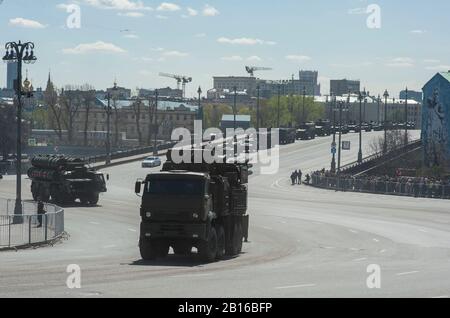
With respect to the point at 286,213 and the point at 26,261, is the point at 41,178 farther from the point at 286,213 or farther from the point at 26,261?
the point at 26,261

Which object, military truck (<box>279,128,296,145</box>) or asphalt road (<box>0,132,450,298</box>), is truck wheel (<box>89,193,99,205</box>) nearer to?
asphalt road (<box>0,132,450,298</box>)

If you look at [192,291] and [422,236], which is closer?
[192,291]

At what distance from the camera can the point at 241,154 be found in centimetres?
11231

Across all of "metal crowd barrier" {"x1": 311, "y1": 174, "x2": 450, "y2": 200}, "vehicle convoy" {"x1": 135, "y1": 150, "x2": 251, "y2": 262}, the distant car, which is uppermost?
"vehicle convoy" {"x1": 135, "y1": 150, "x2": 251, "y2": 262}

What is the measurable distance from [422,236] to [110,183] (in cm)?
4357

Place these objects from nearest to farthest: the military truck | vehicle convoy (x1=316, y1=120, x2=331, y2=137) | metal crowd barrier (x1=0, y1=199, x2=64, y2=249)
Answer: metal crowd barrier (x1=0, y1=199, x2=64, y2=249)
the military truck
vehicle convoy (x1=316, y1=120, x2=331, y2=137)

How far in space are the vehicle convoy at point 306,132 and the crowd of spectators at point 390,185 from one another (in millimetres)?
59269

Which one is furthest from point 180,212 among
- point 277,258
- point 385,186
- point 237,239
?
point 385,186

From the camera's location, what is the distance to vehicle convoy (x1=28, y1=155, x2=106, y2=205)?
56.3 m

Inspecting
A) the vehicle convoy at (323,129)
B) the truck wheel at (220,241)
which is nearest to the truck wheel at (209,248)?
the truck wheel at (220,241)

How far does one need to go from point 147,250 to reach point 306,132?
11927 centimetres

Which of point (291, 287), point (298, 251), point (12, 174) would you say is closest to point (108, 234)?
point (298, 251)

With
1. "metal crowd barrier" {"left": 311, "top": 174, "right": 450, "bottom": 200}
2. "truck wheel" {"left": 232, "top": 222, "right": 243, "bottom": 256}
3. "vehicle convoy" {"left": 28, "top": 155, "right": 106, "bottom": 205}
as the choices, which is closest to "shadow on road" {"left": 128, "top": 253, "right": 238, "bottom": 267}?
"truck wheel" {"left": 232, "top": 222, "right": 243, "bottom": 256}

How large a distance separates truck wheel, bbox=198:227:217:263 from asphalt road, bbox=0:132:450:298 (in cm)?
39
